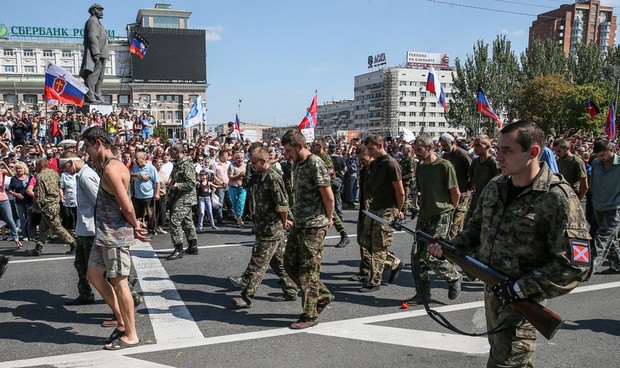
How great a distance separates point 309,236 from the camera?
535 cm

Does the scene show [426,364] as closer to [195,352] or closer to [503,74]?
[195,352]

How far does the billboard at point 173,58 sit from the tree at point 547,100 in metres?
52.2

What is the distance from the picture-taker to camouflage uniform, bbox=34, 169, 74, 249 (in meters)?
8.73

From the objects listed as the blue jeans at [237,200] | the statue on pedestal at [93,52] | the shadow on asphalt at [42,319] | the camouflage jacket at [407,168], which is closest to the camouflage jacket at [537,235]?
the shadow on asphalt at [42,319]

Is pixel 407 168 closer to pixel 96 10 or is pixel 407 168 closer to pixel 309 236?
pixel 309 236

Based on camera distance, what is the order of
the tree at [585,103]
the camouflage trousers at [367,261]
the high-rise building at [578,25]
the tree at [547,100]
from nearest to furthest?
the camouflage trousers at [367,261]
the tree at [585,103]
the tree at [547,100]
the high-rise building at [578,25]

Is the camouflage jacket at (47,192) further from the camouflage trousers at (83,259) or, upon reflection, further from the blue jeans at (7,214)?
the camouflage trousers at (83,259)

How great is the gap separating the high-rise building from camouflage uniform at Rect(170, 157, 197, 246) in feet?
512

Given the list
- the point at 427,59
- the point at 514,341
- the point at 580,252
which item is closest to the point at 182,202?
the point at 514,341

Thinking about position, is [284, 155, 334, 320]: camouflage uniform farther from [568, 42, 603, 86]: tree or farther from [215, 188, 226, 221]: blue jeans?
[568, 42, 603, 86]: tree

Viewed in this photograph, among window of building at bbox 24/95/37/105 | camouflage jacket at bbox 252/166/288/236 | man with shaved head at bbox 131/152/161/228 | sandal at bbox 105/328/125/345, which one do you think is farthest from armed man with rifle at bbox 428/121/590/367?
window of building at bbox 24/95/37/105

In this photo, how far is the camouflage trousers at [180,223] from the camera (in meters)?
8.45

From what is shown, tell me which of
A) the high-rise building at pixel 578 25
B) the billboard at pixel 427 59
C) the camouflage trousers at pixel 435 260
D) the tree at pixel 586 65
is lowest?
the camouflage trousers at pixel 435 260

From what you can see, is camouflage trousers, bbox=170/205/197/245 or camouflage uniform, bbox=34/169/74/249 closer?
camouflage trousers, bbox=170/205/197/245
